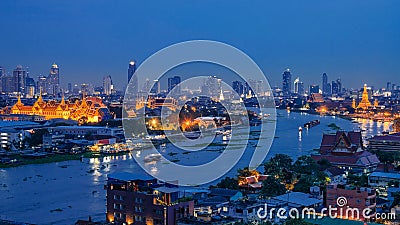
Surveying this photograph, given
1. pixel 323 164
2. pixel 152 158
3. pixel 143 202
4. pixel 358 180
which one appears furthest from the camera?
pixel 152 158

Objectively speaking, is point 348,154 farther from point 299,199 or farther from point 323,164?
point 299,199

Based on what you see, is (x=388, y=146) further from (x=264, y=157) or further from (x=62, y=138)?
(x=62, y=138)

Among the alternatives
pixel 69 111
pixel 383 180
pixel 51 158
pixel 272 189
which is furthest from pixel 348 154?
pixel 69 111

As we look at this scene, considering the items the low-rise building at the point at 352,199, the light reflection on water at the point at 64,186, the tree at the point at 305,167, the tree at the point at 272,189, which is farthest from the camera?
the tree at the point at 305,167

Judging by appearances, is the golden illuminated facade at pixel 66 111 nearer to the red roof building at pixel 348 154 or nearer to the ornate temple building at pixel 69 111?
the ornate temple building at pixel 69 111

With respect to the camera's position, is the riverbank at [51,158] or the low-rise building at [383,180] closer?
the low-rise building at [383,180]

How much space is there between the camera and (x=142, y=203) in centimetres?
328

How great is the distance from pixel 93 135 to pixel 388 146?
4743 millimetres

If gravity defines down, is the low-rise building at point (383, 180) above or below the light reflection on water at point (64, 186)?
above

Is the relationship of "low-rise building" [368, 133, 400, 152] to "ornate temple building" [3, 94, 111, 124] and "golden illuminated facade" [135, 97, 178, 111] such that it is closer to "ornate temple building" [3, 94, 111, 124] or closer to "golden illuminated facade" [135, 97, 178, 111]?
"ornate temple building" [3, 94, 111, 124]

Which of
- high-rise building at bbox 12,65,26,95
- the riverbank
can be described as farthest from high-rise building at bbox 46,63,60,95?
the riverbank

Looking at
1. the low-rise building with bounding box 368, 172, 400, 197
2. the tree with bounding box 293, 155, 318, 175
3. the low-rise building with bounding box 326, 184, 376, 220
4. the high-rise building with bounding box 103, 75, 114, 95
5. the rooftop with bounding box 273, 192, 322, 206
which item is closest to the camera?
the low-rise building with bounding box 326, 184, 376, 220

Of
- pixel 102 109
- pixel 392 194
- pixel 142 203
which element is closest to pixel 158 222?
pixel 142 203

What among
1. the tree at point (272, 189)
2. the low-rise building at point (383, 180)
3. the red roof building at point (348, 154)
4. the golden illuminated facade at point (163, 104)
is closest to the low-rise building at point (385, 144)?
the red roof building at point (348, 154)
